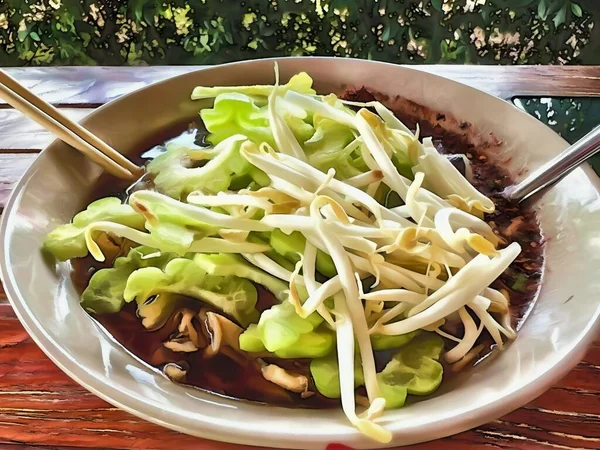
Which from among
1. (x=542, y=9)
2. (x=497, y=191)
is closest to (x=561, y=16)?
(x=542, y=9)

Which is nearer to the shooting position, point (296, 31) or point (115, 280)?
point (115, 280)

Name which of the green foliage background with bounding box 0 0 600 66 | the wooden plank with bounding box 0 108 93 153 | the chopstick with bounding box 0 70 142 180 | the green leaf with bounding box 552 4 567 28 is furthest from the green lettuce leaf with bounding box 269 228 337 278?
the green leaf with bounding box 552 4 567 28

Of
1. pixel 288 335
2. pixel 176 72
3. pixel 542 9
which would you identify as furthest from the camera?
pixel 542 9

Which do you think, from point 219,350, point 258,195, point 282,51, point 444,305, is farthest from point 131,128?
point 282,51

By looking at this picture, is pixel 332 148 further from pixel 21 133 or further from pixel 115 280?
pixel 21 133

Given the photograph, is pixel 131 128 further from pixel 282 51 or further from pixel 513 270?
pixel 282 51

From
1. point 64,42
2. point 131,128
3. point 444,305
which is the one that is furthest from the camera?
point 64,42

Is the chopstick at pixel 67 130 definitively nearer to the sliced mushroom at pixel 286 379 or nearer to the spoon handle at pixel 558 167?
the sliced mushroom at pixel 286 379

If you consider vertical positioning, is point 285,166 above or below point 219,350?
above
